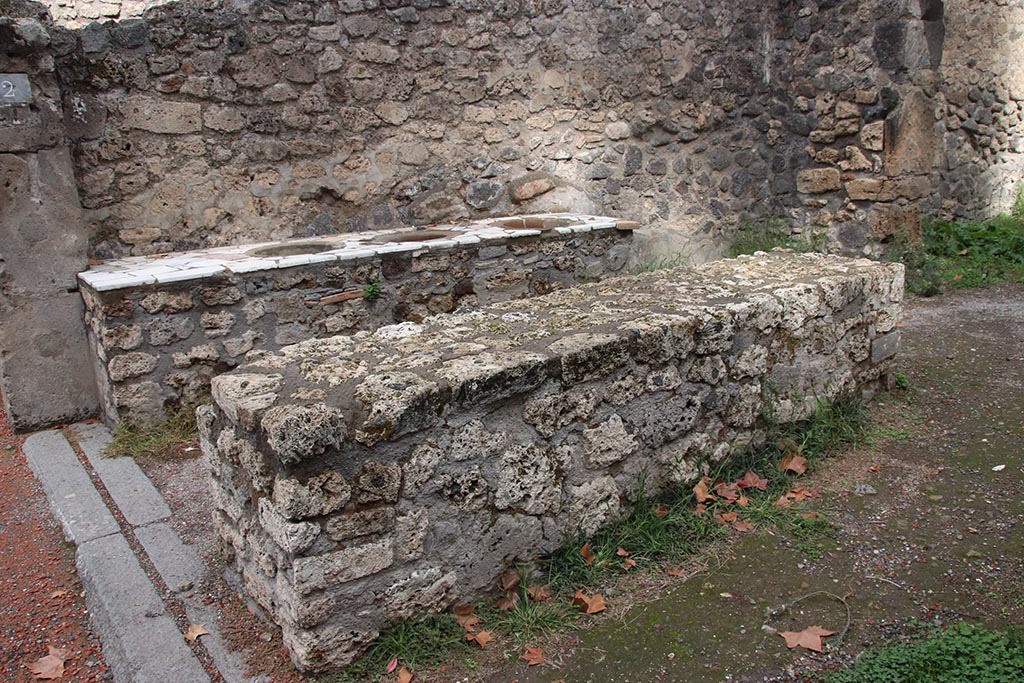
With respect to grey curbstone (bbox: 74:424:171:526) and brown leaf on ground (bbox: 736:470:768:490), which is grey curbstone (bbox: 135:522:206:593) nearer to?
grey curbstone (bbox: 74:424:171:526)

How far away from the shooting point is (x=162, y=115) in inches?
191

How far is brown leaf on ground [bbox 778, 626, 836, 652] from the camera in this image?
7.34 ft

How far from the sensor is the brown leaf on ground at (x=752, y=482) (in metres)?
3.09

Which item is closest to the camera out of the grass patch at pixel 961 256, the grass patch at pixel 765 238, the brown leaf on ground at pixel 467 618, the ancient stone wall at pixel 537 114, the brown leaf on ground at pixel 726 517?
the brown leaf on ground at pixel 467 618

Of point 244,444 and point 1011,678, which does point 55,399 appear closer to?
point 244,444

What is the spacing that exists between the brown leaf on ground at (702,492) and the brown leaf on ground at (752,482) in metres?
0.17

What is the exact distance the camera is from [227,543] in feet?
8.53

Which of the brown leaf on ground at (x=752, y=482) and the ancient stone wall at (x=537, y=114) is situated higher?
the ancient stone wall at (x=537, y=114)

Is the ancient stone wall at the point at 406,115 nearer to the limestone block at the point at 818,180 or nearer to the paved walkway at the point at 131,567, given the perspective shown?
the limestone block at the point at 818,180

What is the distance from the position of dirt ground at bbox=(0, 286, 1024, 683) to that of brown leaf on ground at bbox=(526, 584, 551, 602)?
174mm

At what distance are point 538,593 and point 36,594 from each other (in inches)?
69.2

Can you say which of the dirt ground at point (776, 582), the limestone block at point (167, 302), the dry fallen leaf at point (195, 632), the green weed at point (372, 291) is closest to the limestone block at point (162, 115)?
the limestone block at point (167, 302)

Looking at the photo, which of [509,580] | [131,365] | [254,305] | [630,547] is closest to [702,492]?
[630,547]

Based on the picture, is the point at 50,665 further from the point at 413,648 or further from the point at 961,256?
the point at 961,256
